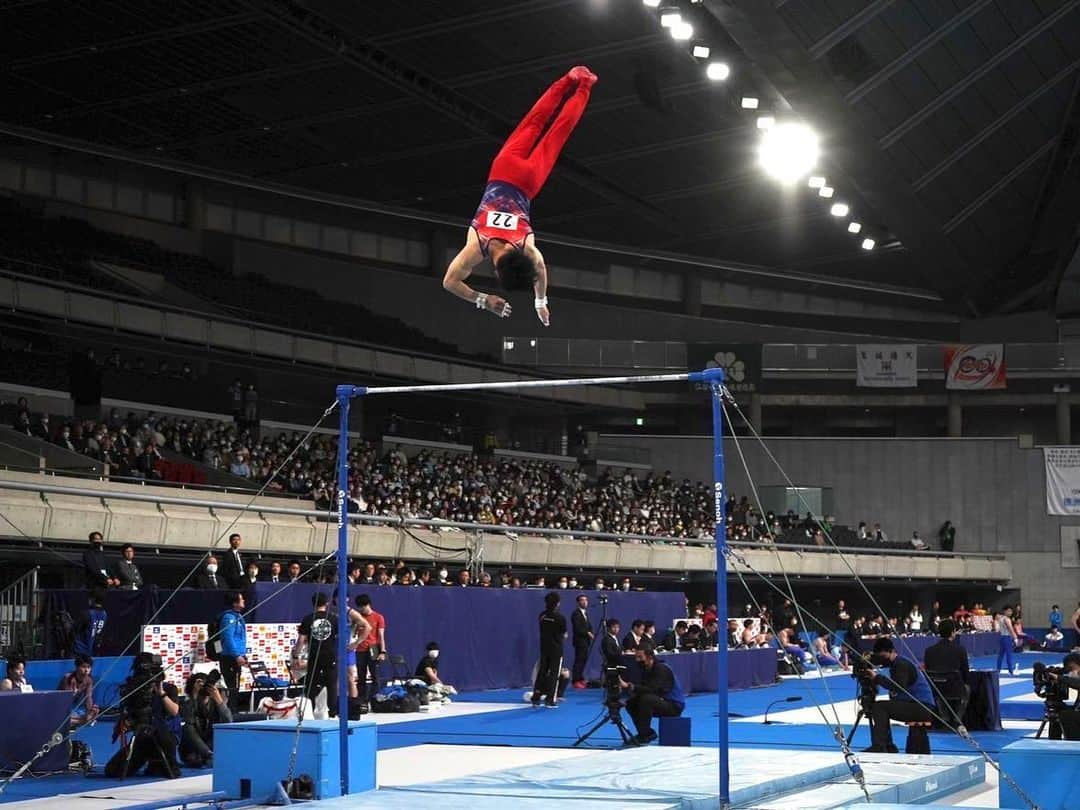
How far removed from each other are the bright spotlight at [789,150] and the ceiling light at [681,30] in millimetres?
4939

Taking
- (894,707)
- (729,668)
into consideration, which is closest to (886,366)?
(729,668)

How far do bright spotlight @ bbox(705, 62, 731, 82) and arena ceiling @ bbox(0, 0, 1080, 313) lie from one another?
7.9 inches

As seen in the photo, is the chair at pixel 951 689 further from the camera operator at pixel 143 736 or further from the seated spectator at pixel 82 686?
the seated spectator at pixel 82 686

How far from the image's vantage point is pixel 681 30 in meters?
23.0

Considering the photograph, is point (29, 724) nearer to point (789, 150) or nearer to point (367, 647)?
point (367, 647)

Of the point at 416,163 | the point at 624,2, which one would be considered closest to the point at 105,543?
the point at 624,2

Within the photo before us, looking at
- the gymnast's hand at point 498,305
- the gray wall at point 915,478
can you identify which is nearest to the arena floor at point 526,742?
the gymnast's hand at point 498,305

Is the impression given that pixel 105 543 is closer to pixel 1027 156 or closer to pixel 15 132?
pixel 15 132

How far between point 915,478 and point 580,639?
2637 centimetres

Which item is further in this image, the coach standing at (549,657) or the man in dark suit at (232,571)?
the coach standing at (549,657)

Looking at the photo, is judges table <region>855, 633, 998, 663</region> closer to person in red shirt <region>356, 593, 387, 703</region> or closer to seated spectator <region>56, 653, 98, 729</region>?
person in red shirt <region>356, 593, 387, 703</region>

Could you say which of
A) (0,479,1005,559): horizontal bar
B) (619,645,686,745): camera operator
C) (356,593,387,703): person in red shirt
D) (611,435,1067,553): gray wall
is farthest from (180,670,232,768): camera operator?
(611,435,1067,553): gray wall

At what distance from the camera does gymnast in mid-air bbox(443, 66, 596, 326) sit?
854cm

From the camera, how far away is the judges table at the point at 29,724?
39.5 feet
